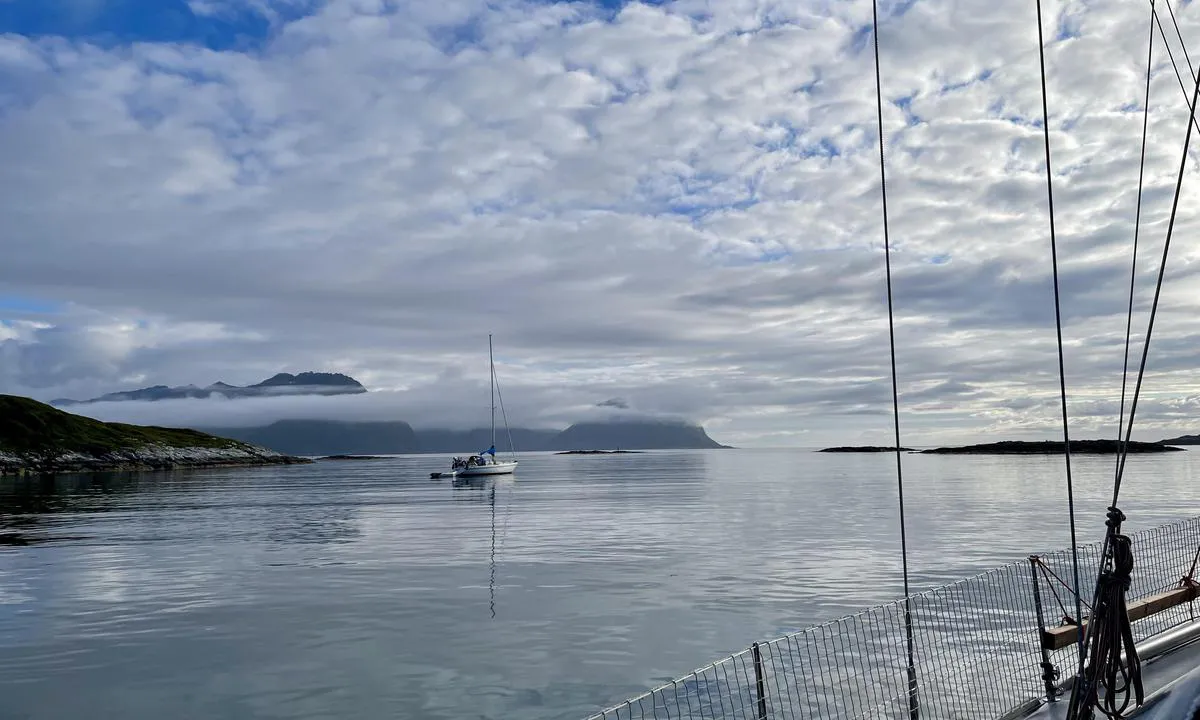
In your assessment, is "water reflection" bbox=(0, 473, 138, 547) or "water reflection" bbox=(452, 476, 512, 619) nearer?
"water reflection" bbox=(452, 476, 512, 619)

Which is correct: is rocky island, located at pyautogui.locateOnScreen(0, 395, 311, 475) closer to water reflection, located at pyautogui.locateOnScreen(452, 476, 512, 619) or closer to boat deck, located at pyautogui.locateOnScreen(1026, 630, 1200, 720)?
water reflection, located at pyautogui.locateOnScreen(452, 476, 512, 619)

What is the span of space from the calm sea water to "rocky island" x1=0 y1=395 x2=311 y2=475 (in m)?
108

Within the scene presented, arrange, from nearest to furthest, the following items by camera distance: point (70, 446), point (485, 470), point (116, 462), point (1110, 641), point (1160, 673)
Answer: point (1110, 641)
point (1160, 673)
point (485, 470)
point (70, 446)
point (116, 462)

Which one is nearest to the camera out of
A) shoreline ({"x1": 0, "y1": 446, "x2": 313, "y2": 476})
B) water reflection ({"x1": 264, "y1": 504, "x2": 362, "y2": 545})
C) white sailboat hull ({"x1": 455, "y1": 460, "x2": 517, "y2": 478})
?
water reflection ({"x1": 264, "y1": 504, "x2": 362, "y2": 545})

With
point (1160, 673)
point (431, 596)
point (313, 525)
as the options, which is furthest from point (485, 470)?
point (1160, 673)

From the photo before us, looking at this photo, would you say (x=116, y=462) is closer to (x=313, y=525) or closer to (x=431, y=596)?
(x=313, y=525)

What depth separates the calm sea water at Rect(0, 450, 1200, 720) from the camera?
16188 mm

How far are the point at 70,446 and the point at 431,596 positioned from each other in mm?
168544

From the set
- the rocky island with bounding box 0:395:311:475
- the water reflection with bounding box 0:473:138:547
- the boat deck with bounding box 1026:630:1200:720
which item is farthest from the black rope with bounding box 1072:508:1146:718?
the rocky island with bounding box 0:395:311:475

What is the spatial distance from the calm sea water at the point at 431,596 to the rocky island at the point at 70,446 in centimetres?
10831

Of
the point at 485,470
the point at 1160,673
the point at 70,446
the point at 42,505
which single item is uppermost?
the point at 70,446

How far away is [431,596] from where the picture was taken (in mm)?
26594

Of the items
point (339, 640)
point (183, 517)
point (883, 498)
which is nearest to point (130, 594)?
point (339, 640)

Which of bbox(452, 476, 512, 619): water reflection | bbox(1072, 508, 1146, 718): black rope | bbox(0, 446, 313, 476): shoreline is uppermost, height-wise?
bbox(1072, 508, 1146, 718): black rope
